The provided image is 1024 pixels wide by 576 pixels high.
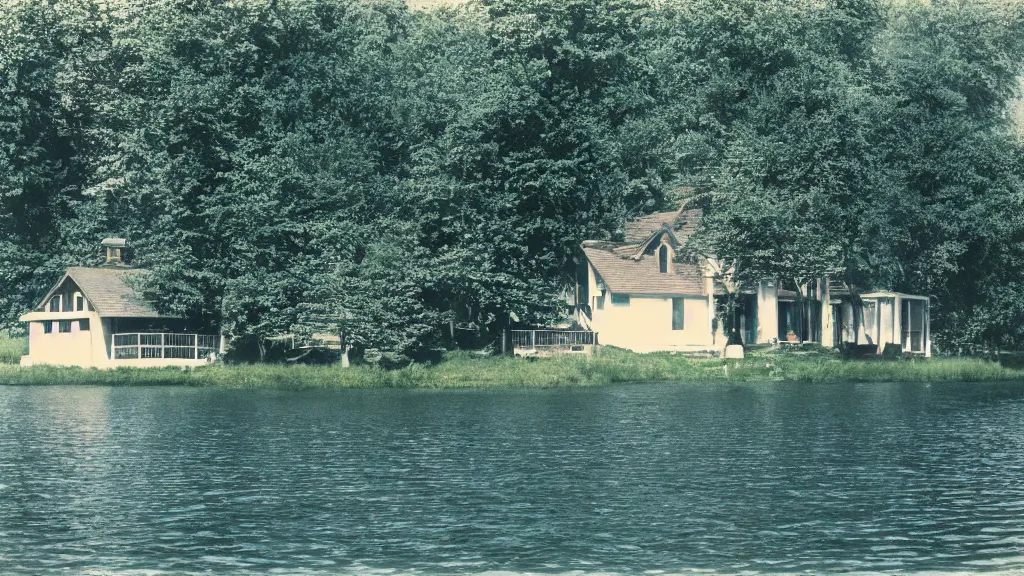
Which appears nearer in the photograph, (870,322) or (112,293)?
(112,293)

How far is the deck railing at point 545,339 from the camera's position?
253ft

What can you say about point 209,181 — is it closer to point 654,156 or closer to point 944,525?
point 654,156

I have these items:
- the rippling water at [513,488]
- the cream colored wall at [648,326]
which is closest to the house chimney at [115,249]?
the cream colored wall at [648,326]

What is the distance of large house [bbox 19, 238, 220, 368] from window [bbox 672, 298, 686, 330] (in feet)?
93.7

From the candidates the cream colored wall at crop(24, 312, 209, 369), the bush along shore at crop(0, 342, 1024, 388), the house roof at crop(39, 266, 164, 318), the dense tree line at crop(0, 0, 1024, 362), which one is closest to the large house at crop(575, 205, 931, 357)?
the dense tree line at crop(0, 0, 1024, 362)

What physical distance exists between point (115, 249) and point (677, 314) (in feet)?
123

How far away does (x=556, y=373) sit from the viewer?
67875mm

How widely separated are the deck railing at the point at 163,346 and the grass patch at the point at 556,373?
13.6 feet

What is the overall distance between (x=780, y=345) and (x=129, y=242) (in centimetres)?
4306

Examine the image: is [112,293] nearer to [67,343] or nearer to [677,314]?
[67,343]

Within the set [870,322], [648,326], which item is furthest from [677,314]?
[870,322]

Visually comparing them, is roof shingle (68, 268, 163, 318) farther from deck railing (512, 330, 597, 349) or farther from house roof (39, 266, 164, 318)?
deck railing (512, 330, 597, 349)

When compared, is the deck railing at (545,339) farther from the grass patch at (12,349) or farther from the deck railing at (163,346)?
the grass patch at (12,349)

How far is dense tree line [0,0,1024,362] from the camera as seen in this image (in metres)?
74.6
